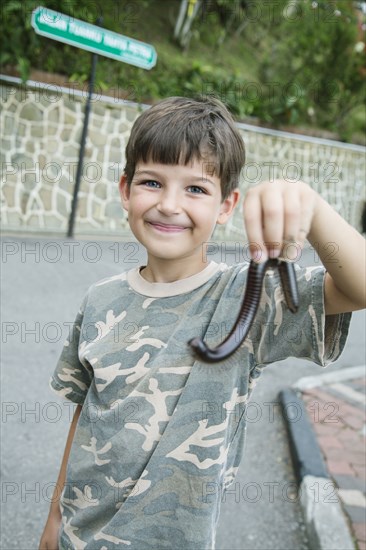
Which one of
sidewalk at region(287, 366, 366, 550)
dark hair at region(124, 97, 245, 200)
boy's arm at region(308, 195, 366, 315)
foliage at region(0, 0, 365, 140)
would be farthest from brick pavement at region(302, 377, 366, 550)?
foliage at region(0, 0, 365, 140)

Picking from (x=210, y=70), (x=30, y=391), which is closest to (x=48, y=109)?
(x=210, y=70)

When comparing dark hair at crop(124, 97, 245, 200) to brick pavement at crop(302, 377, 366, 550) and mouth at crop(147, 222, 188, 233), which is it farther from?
brick pavement at crop(302, 377, 366, 550)

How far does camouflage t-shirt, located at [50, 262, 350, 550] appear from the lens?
1222 mm

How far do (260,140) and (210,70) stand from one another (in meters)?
1.87

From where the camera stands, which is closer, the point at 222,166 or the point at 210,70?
the point at 222,166

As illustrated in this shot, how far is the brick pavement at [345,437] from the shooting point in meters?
2.72

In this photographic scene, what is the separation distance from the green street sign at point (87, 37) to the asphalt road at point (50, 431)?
2653 mm

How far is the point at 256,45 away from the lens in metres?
15.4

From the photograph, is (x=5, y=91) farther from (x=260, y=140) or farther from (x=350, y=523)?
(x=350, y=523)

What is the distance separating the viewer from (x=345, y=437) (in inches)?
138

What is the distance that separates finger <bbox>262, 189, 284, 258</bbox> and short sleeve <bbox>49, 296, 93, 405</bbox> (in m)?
0.82

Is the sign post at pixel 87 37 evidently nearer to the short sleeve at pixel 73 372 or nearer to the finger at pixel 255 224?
the short sleeve at pixel 73 372

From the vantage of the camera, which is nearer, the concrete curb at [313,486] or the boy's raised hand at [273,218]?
the boy's raised hand at [273,218]

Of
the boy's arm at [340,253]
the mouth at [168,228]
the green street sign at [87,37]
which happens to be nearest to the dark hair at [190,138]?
the mouth at [168,228]
